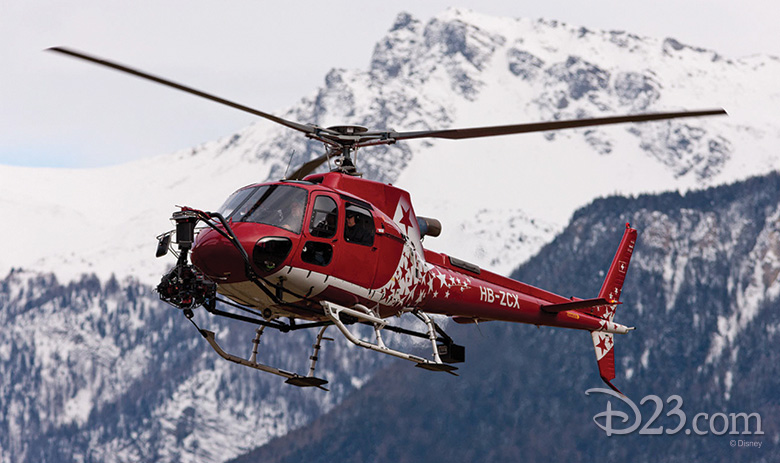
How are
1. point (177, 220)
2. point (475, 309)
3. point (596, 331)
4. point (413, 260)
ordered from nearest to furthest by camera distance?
point (177, 220) < point (413, 260) < point (475, 309) < point (596, 331)

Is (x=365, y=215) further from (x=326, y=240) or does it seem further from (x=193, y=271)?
(x=193, y=271)

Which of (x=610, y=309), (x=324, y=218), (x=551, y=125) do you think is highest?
(x=551, y=125)

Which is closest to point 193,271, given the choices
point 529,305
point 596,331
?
point 529,305

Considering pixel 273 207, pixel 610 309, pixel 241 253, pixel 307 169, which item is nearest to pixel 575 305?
pixel 610 309

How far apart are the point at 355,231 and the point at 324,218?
1284 mm

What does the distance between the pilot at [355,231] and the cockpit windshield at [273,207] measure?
62.0 inches

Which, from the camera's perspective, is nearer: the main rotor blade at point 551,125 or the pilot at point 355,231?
the main rotor blade at point 551,125

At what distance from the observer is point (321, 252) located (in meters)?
33.7

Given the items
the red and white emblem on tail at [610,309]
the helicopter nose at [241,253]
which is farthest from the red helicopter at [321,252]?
the red and white emblem on tail at [610,309]

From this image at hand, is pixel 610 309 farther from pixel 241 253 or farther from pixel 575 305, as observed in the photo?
pixel 241 253

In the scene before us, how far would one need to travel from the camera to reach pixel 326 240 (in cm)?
3369

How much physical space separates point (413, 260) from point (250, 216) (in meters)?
6.07

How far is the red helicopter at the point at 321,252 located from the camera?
3203 cm

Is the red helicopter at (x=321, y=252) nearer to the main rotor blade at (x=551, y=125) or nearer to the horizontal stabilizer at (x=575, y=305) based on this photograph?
the main rotor blade at (x=551, y=125)
